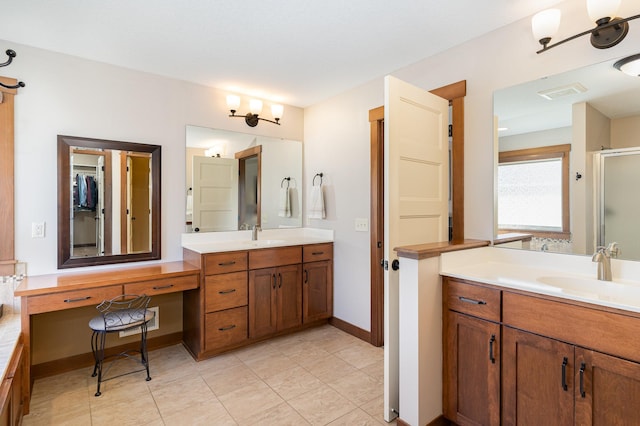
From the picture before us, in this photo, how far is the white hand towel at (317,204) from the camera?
3594 millimetres

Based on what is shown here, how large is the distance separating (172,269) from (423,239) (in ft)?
6.69

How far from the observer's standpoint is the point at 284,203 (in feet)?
12.6

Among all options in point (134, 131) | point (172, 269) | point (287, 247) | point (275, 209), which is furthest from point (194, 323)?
point (134, 131)

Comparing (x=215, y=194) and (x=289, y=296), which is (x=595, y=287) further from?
(x=215, y=194)

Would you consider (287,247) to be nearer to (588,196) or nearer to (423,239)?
(423,239)

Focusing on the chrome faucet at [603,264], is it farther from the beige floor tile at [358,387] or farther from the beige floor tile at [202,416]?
the beige floor tile at [202,416]

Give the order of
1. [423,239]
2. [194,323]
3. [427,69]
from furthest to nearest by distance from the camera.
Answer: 1. [194,323]
2. [427,69]
3. [423,239]

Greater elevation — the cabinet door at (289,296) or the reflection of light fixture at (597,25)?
the reflection of light fixture at (597,25)

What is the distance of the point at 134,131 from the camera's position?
9.41ft

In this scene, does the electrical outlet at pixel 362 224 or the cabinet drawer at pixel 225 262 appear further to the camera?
the electrical outlet at pixel 362 224

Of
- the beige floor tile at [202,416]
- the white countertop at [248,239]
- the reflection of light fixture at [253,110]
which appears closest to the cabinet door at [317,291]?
the white countertop at [248,239]

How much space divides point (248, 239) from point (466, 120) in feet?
7.91

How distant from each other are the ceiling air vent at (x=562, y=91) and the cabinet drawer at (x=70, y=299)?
10.4 feet

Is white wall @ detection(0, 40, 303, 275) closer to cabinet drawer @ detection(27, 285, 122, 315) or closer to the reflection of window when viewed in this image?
cabinet drawer @ detection(27, 285, 122, 315)
